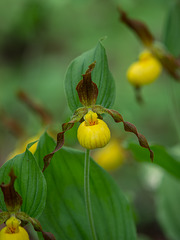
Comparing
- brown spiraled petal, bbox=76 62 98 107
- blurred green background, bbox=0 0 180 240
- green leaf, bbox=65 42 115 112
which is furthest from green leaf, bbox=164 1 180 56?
brown spiraled petal, bbox=76 62 98 107

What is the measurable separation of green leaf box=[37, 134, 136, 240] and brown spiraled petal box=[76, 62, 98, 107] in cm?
20

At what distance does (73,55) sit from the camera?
4832mm

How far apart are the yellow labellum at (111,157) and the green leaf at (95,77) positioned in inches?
52.4

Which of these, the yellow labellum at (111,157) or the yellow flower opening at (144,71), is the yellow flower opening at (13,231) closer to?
the yellow flower opening at (144,71)

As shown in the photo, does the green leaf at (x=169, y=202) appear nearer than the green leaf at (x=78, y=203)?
No

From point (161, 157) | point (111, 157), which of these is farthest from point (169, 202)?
point (161, 157)

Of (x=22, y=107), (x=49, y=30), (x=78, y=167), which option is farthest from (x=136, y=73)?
(x=49, y=30)

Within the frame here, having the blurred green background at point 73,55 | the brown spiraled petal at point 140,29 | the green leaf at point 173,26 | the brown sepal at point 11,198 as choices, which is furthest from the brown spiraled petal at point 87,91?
the blurred green background at point 73,55

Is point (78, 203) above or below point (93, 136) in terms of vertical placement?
below

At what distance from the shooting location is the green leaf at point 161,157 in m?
1.51

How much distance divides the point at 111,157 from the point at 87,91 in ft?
4.95

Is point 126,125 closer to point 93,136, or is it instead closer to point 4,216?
point 93,136

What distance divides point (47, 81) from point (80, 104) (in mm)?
2906

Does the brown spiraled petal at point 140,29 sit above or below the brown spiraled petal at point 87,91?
above
